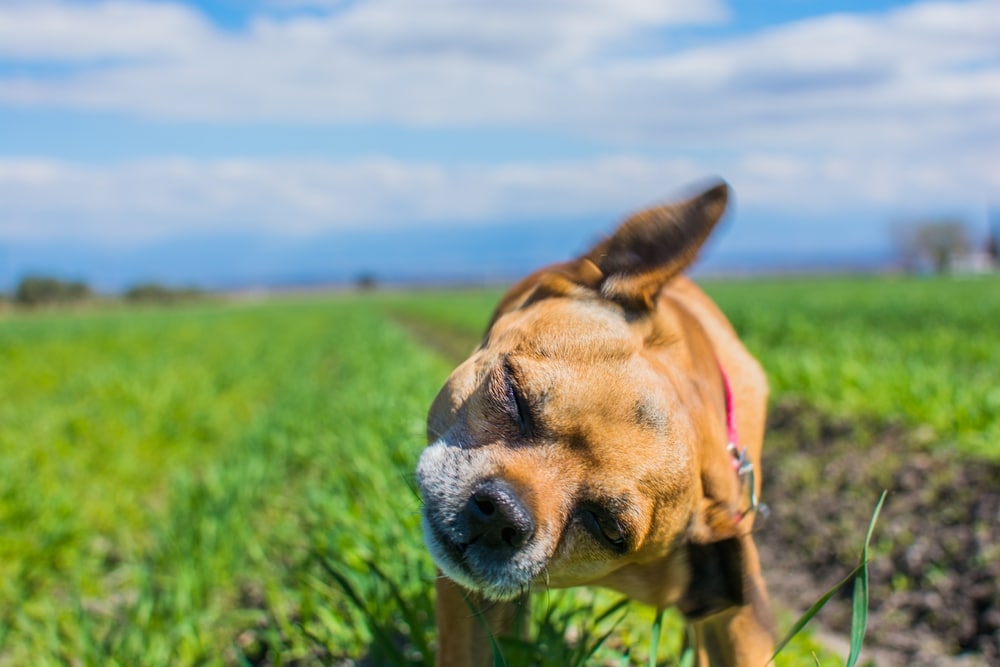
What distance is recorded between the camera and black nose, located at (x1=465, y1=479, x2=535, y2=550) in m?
2.03

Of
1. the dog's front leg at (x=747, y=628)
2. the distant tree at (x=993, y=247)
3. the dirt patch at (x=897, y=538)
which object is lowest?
the distant tree at (x=993, y=247)

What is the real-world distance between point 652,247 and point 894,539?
12.2ft

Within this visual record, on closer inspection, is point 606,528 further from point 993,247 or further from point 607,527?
point 993,247

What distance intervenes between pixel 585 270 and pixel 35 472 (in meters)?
5.55

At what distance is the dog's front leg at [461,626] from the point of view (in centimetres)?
241

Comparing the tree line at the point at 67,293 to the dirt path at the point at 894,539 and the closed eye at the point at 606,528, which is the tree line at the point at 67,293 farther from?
the closed eye at the point at 606,528

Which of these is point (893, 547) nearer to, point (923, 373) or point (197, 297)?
point (923, 373)

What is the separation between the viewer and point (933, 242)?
99.2 m

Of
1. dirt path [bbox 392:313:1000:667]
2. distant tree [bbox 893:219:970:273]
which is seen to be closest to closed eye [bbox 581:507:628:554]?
dirt path [bbox 392:313:1000:667]

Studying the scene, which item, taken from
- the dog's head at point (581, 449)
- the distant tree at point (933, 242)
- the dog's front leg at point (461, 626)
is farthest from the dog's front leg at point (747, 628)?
the distant tree at point (933, 242)

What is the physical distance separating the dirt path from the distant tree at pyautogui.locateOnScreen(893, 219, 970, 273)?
320 ft

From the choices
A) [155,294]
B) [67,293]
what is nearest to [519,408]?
[67,293]

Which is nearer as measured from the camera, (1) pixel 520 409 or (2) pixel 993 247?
(1) pixel 520 409

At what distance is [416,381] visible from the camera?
8.23 meters
